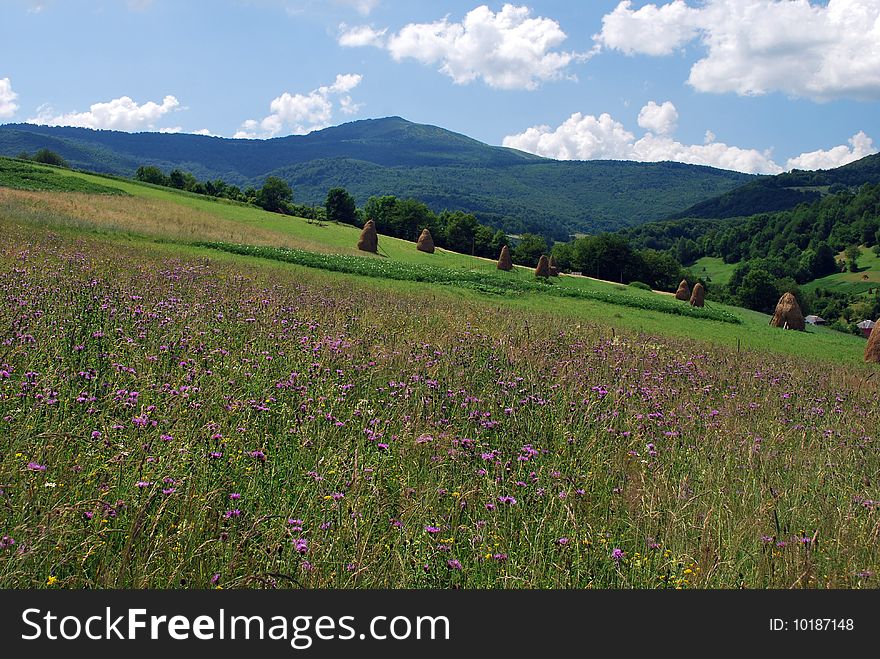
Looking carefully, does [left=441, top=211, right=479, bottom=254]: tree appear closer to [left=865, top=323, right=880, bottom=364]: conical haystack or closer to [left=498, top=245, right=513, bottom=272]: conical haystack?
[left=498, top=245, right=513, bottom=272]: conical haystack

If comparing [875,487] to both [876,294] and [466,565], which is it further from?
[876,294]

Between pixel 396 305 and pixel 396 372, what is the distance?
8699 millimetres

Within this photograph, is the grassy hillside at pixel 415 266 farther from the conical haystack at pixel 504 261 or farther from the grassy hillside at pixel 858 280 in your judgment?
the grassy hillside at pixel 858 280

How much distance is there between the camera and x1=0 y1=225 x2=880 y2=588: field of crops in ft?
11.6

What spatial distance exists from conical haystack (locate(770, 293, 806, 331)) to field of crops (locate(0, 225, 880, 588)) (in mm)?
29479

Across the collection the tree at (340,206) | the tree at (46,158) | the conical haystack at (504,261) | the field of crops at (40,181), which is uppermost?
the tree at (46,158)

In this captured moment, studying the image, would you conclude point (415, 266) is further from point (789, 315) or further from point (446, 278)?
point (789, 315)

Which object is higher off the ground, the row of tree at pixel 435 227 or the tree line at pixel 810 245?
the tree line at pixel 810 245

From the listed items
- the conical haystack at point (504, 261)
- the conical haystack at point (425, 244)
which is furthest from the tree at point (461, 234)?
the conical haystack at point (504, 261)

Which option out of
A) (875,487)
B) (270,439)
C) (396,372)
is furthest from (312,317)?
(875,487)

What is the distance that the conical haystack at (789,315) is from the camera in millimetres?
35469

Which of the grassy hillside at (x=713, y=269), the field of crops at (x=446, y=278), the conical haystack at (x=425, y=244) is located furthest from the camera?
the grassy hillside at (x=713, y=269)

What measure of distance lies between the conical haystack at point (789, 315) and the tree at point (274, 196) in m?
56.1

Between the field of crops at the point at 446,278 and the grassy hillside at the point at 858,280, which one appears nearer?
the field of crops at the point at 446,278
